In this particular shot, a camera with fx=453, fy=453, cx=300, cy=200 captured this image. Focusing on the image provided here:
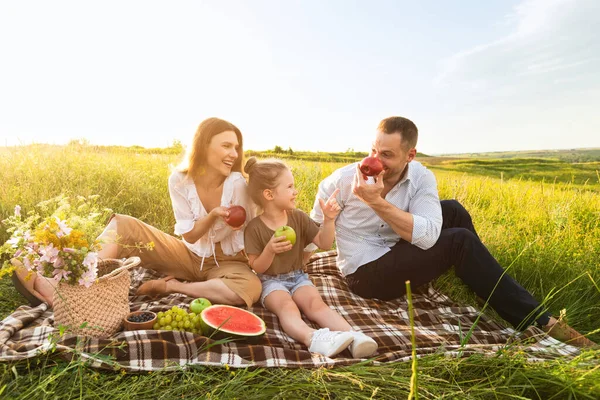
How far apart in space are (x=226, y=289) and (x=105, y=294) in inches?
38.4

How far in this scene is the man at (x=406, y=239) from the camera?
134 inches

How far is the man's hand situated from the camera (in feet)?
11.4

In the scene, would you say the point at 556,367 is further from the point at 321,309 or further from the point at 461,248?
the point at 321,309

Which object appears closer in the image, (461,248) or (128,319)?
(128,319)

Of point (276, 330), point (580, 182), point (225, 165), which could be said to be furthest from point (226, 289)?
point (580, 182)

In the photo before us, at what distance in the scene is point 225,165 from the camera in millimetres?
3850

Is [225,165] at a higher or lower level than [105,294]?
higher

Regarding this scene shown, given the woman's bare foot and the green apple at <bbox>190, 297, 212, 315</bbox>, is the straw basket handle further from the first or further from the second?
the woman's bare foot

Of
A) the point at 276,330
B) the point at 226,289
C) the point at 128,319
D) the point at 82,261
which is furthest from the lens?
the point at 226,289

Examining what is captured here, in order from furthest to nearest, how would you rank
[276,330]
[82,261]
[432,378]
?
[276,330] < [82,261] < [432,378]

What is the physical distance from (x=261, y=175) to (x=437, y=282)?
1.99 metres

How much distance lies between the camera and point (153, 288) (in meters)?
→ 3.97

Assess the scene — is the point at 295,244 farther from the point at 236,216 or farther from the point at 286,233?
the point at 236,216

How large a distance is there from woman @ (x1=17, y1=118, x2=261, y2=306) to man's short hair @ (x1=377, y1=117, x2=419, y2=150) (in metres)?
1.27
